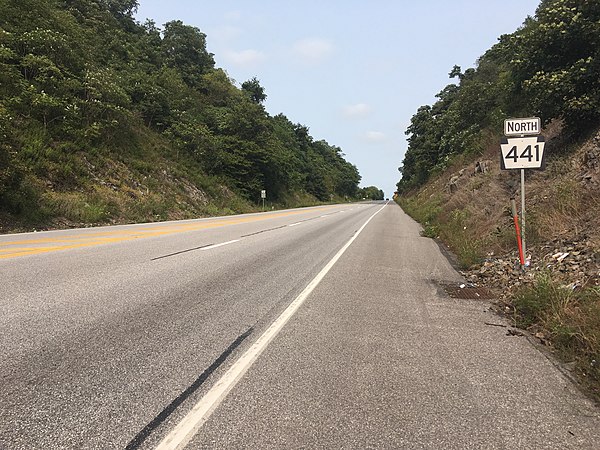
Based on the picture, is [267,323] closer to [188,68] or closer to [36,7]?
[36,7]

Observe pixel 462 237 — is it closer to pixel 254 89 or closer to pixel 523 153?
pixel 523 153

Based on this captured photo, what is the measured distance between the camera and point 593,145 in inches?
399

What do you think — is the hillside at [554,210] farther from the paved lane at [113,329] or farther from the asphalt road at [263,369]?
the paved lane at [113,329]

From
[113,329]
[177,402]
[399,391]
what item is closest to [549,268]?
[399,391]

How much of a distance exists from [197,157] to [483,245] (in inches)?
1279

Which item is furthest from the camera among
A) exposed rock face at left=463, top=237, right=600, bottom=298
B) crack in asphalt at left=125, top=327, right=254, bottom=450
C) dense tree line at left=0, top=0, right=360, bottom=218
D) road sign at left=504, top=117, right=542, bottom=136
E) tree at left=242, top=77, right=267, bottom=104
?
tree at left=242, top=77, right=267, bottom=104

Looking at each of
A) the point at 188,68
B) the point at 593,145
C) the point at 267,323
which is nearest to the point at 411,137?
the point at 188,68

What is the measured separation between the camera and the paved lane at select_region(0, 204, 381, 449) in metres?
2.66

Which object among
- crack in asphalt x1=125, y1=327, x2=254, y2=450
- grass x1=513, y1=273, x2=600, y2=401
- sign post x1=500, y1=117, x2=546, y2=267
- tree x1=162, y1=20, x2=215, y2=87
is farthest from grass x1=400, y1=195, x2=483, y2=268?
tree x1=162, y1=20, x2=215, y2=87

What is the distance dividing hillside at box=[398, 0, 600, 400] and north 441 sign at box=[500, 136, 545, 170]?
66.9 inches

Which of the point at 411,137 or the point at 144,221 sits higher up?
the point at 411,137

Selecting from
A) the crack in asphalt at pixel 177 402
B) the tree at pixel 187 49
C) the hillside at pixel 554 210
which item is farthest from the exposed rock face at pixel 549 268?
the tree at pixel 187 49

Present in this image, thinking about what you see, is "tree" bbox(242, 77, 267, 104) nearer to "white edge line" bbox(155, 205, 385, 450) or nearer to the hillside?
the hillside

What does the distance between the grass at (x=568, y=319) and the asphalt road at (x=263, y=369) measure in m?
0.32
